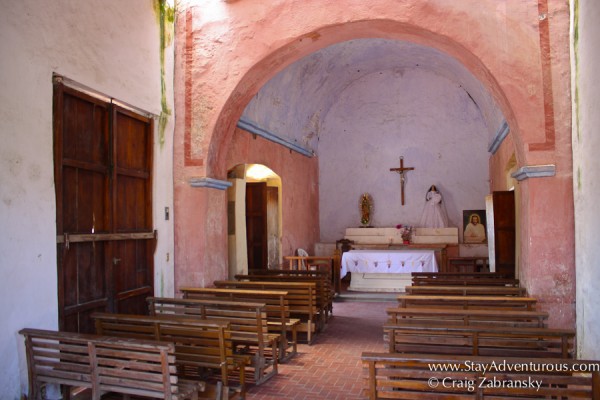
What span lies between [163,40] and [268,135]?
3.49 meters

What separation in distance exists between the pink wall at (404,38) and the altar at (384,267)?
473 centimetres

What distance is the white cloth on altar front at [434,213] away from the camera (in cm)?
1320

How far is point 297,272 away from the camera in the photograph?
28.6 feet

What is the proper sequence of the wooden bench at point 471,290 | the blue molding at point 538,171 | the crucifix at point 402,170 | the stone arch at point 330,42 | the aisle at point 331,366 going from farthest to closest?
the crucifix at point 402,170
the stone arch at point 330,42
the wooden bench at point 471,290
the blue molding at point 538,171
the aisle at point 331,366

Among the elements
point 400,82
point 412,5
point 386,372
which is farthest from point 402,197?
point 386,372

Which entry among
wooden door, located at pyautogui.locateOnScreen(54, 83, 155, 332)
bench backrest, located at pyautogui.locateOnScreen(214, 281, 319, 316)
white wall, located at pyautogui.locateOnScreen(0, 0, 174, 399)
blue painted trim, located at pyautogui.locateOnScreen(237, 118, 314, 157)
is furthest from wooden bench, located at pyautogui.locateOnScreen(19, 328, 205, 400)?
blue painted trim, located at pyautogui.locateOnScreen(237, 118, 314, 157)

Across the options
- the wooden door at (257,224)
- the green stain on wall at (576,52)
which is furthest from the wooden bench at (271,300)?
the green stain on wall at (576,52)

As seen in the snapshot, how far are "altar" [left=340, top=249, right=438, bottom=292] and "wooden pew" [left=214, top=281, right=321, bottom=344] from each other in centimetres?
433

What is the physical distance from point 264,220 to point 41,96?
5972mm

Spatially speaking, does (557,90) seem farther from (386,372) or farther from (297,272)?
(297,272)

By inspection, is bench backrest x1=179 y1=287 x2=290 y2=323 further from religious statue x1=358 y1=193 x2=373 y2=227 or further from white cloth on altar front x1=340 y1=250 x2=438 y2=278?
religious statue x1=358 y1=193 x2=373 y2=227

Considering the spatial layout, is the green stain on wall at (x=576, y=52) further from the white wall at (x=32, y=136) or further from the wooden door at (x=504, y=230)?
the white wall at (x=32, y=136)

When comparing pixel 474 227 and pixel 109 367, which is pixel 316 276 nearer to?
pixel 109 367

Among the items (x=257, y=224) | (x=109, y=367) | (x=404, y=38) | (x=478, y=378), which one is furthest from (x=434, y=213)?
(x=109, y=367)
